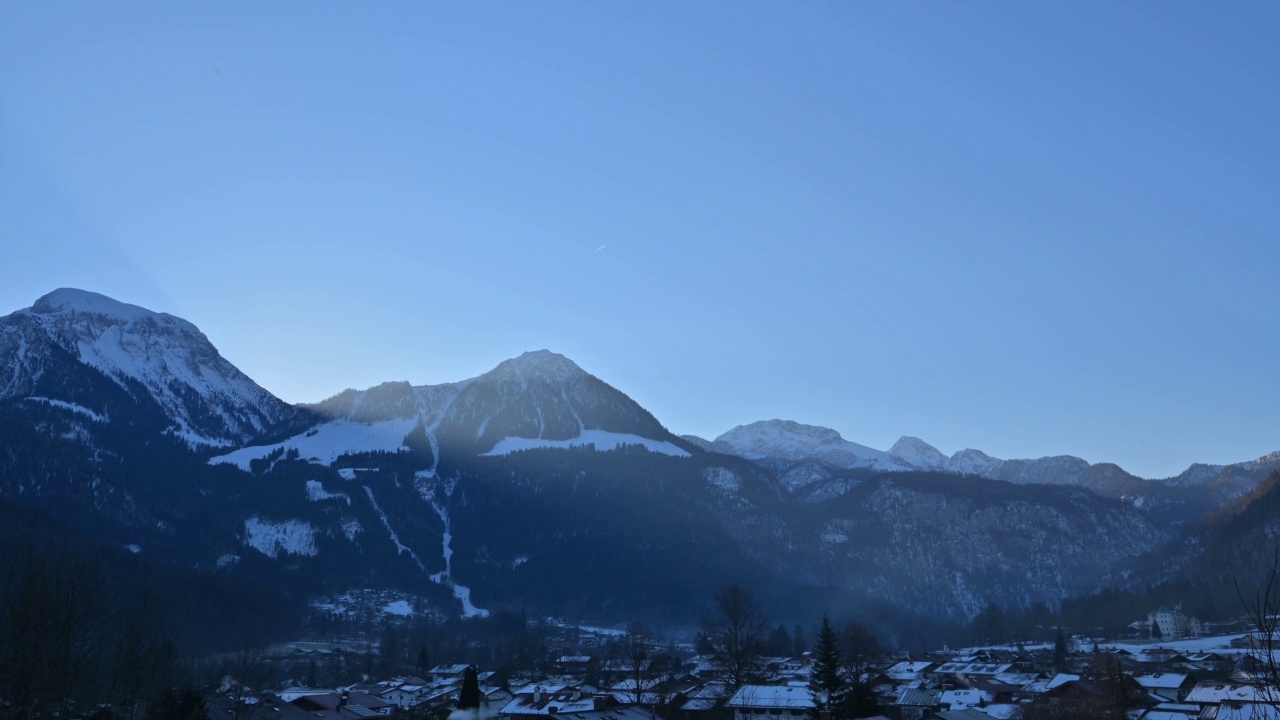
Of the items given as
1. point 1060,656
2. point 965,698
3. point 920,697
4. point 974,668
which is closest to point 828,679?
point 920,697

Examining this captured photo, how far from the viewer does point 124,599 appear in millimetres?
150875

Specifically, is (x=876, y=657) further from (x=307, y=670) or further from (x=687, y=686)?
(x=307, y=670)

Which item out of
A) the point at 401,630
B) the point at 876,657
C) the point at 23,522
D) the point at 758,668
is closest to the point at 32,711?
the point at 758,668

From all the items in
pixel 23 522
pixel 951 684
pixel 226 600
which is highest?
pixel 23 522

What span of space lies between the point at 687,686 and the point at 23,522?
375 feet

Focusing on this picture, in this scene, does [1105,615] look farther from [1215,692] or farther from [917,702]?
[1215,692]

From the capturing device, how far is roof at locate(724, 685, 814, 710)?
80875 millimetres

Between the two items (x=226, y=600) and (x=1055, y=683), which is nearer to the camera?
(x=1055, y=683)

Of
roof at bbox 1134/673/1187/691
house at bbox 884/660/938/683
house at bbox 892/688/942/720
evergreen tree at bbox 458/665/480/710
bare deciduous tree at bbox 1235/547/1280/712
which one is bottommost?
house at bbox 892/688/942/720

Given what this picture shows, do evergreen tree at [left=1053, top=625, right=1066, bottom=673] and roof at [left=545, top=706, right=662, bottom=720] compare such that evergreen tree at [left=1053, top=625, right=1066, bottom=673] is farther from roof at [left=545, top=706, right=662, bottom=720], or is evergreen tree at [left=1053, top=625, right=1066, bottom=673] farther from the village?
roof at [left=545, top=706, right=662, bottom=720]

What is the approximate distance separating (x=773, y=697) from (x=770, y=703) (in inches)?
31.3

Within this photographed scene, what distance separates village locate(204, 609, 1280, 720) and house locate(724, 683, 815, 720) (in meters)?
0.11

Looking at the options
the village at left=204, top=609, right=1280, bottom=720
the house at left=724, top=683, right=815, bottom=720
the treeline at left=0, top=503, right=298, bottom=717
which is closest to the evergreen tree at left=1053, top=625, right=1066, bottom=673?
the village at left=204, top=609, right=1280, bottom=720

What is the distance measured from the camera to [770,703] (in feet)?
269
